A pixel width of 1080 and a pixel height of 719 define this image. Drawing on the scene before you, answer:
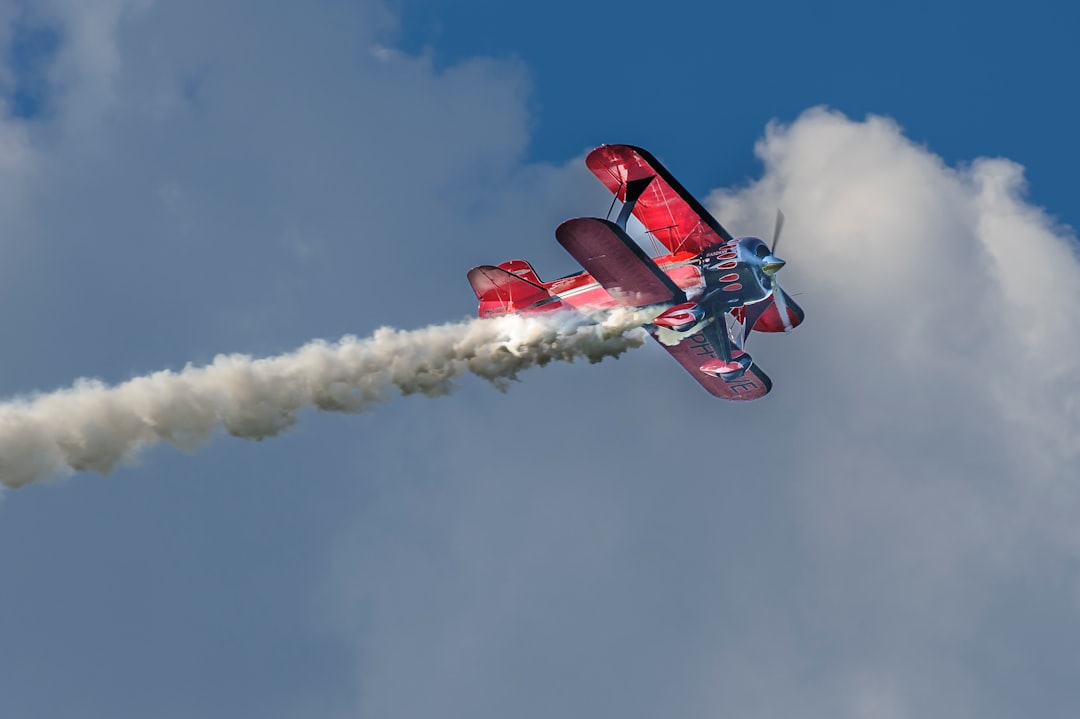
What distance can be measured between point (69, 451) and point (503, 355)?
11.5 m

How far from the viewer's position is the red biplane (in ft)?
148

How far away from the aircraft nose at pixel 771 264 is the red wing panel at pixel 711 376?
417cm

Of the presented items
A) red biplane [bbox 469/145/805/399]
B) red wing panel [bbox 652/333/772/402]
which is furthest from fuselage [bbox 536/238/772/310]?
red wing panel [bbox 652/333/772/402]

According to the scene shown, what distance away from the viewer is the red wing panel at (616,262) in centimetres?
4406

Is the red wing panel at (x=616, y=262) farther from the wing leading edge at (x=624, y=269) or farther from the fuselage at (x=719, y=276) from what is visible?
the fuselage at (x=719, y=276)

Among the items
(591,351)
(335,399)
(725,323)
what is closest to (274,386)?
(335,399)

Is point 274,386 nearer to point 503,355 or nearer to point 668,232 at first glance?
point 503,355

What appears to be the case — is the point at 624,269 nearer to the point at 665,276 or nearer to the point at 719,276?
the point at 665,276

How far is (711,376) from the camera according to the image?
167 ft

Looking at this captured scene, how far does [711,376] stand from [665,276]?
5.73 metres

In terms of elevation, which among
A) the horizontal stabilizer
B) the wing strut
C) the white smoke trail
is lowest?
the white smoke trail

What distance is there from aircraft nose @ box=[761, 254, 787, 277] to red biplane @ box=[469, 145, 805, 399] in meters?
0.02

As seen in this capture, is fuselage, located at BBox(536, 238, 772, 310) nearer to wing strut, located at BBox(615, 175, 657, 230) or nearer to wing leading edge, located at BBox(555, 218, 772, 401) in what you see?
wing leading edge, located at BBox(555, 218, 772, 401)

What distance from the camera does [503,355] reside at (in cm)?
4975
